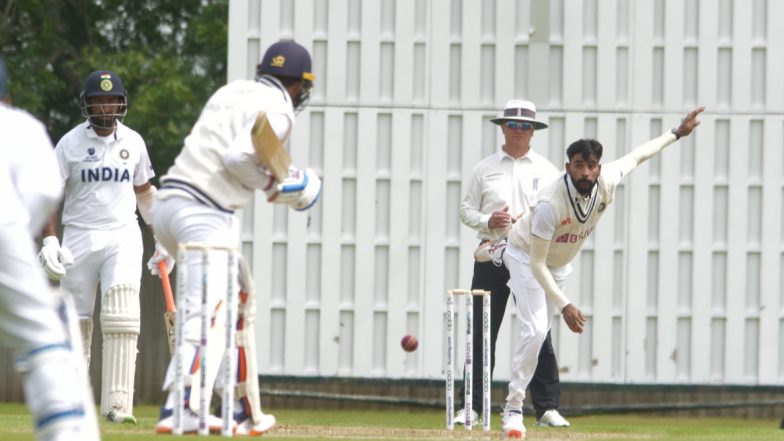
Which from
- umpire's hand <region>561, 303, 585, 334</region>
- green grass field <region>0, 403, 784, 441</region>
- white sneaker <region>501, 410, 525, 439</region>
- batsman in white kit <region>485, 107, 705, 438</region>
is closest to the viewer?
green grass field <region>0, 403, 784, 441</region>

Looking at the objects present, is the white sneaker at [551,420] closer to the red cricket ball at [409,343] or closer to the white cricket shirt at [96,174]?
the red cricket ball at [409,343]

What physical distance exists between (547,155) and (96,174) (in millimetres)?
4201

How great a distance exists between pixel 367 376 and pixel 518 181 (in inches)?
103

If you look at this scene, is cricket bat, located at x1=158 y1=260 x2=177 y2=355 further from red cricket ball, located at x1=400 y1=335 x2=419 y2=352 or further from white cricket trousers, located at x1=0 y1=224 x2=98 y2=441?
white cricket trousers, located at x1=0 y1=224 x2=98 y2=441

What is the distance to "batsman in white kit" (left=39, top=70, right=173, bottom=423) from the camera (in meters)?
9.48

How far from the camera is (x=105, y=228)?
953cm

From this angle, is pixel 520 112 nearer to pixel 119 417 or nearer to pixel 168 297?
pixel 168 297

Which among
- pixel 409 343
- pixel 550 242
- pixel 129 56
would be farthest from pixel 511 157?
pixel 129 56

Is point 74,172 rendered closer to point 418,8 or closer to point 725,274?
point 418,8

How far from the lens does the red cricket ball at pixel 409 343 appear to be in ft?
40.4

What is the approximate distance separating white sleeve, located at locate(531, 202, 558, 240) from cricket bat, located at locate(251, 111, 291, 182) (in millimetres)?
2475

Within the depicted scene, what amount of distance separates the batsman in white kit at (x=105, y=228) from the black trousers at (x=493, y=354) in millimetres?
2367

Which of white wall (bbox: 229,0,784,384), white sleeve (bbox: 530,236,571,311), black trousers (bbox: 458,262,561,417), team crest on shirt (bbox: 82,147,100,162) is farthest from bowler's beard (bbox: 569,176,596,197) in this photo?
white wall (bbox: 229,0,784,384)

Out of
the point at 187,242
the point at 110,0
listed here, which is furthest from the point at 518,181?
the point at 110,0
